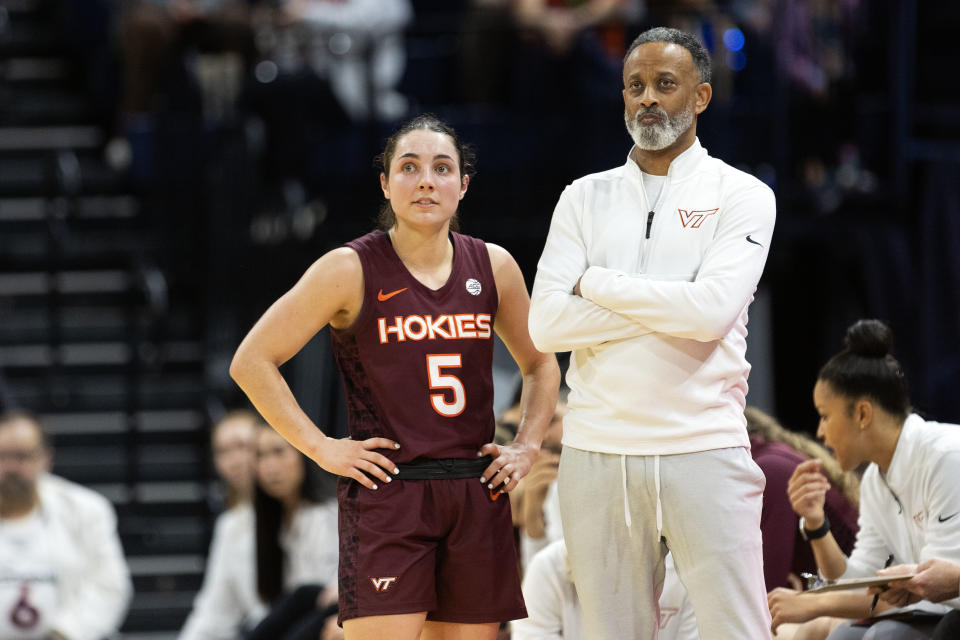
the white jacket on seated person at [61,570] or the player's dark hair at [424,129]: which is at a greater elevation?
the player's dark hair at [424,129]

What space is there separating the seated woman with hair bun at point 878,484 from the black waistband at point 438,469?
3.67 ft

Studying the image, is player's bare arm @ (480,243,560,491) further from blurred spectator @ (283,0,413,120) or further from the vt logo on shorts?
blurred spectator @ (283,0,413,120)

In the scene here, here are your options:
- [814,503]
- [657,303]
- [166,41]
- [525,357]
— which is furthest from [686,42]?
[166,41]

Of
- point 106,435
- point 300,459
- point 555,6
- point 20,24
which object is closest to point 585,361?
point 300,459

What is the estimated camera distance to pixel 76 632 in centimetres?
640

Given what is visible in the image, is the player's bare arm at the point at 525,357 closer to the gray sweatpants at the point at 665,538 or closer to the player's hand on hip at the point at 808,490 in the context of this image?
the gray sweatpants at the point at 665,538

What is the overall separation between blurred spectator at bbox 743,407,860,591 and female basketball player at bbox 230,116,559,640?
1048 mm

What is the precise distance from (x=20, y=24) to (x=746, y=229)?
846 centimetres

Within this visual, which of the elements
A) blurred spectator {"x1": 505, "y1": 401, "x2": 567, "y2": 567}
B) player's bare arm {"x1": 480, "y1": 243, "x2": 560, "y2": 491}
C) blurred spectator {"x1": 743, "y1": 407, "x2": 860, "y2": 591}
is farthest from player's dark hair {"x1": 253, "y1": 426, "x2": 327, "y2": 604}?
player's bare arm {"x1": 480, "y1": 243, "x2": 560, "y2": 491}

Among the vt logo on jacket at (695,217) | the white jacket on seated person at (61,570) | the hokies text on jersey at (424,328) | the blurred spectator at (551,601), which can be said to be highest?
the vt logo on jacket at (695,217)

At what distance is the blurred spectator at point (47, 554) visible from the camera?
6418mm

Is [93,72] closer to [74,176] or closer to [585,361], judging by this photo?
[74,176]

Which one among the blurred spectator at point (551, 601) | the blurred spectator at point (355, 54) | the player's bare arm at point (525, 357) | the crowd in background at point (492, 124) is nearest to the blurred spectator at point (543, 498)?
the blurred spectator at point (551, 601)

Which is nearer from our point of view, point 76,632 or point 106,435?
point 76,632
